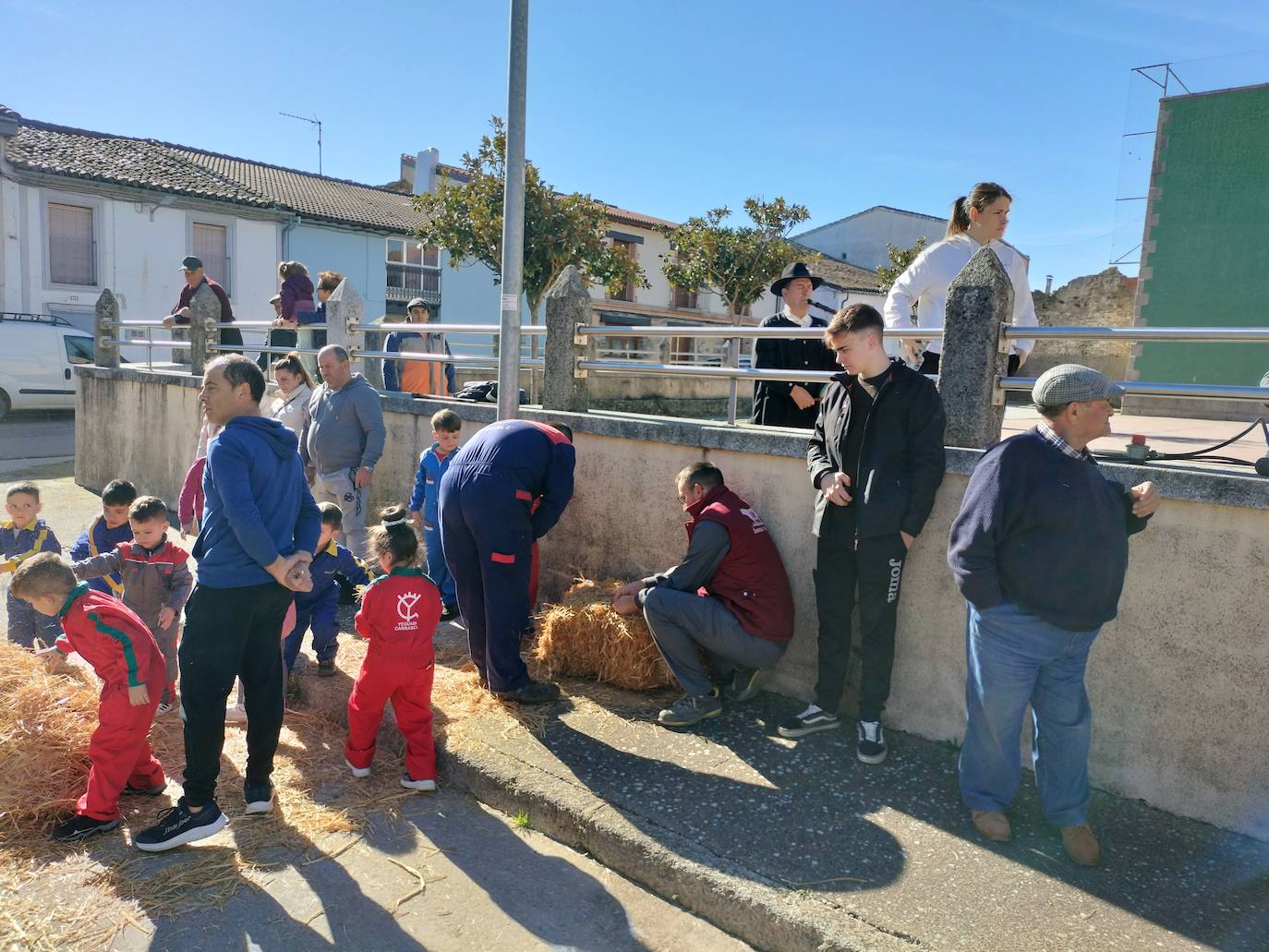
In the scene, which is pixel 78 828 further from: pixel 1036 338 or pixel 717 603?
pixel 1036 338

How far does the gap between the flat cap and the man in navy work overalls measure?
2459 millimetres

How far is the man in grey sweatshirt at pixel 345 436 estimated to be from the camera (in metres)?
6.57

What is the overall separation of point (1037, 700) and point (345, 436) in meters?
5.22

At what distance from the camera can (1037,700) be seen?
3264 millimetres

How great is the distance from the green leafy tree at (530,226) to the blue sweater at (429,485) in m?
14.1

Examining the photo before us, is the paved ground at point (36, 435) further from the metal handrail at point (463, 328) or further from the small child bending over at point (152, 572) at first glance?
the small child bending over at point (152, 572)

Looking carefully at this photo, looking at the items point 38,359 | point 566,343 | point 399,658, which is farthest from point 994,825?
point 38,359

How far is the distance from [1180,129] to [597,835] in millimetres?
19689

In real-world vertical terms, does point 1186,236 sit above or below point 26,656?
above

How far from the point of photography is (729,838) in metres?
3.29

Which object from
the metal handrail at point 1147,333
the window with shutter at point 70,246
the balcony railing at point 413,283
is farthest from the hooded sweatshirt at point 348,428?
the balcony railing at point 413,283

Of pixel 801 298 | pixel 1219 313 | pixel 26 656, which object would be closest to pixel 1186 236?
pixel 1219 313

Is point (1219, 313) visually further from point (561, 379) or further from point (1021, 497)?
point (1021, 497)

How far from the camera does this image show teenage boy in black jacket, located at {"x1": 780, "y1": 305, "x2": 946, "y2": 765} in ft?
12.6
